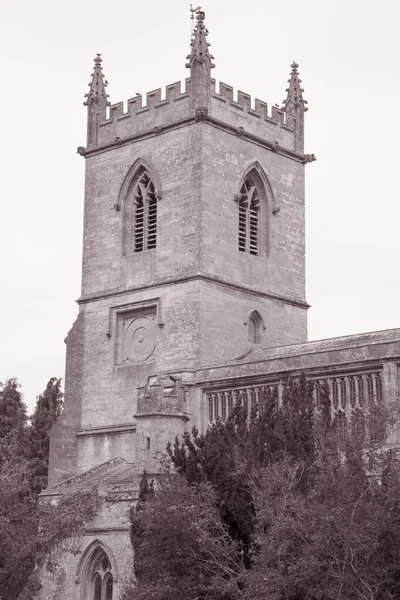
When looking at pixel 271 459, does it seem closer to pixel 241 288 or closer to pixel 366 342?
pixel 366 342

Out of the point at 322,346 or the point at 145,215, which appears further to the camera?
the point at 145,215

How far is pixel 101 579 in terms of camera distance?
33.7 metres

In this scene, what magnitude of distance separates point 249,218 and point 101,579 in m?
13.4

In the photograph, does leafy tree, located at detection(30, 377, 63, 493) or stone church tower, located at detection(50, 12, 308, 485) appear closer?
stone church tower, located at detection(50, 12, 308, 485)

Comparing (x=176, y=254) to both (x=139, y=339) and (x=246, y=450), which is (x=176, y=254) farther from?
(x=246, y=450)

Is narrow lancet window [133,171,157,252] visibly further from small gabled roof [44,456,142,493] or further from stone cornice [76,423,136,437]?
small gabled roof [44,456,142,493]

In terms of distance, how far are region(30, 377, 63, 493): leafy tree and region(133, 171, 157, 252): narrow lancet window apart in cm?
1727

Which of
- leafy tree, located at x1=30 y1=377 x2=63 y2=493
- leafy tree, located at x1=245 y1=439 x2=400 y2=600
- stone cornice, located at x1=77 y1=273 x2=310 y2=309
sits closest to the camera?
leafy tree, located at x1=245 y1=439 x2=400 y2=600

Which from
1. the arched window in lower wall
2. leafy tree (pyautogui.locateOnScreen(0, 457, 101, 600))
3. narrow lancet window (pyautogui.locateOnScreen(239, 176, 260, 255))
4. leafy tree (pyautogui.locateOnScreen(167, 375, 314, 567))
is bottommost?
the arched window in lower wall

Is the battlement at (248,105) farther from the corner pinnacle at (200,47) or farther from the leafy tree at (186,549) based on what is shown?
the leafy tree at (186,549)

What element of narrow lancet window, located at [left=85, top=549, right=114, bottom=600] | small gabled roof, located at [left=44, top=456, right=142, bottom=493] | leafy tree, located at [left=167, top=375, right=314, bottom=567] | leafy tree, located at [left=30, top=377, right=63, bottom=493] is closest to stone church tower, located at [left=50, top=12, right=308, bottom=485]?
small gabled roof, located at [left=44, top=456, right=142, bottom=493]

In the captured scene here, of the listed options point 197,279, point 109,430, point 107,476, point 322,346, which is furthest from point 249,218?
point 107,476

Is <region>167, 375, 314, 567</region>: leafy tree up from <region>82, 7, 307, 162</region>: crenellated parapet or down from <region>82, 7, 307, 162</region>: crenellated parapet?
down

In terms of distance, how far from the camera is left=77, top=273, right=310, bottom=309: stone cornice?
A: 37909 mm
